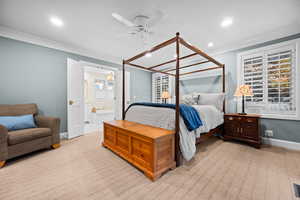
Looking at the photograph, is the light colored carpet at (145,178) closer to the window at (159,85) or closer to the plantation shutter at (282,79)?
the plantation shutter at (282,79)

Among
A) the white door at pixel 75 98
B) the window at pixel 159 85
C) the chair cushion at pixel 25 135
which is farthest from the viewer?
the window at pixel 159 85

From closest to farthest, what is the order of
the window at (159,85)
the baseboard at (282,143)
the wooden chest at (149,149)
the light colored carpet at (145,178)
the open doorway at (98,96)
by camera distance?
1. the light colored carpet at (145,178)
2. the wooden chest at (149,149)
3. the baseboard at (282,143)
4. the window at (159,85)
5. the open doorway at (98,96)

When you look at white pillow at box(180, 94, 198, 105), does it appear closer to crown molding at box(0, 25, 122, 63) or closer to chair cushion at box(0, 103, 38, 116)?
crown molding at box(0, 25, 122, 63)

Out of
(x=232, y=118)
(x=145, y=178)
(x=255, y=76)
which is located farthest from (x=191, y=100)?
(x=145, y=178)

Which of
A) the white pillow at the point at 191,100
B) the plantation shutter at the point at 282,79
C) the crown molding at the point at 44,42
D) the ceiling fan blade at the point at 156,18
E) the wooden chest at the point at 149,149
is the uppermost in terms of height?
the ceiling fan blade at the point at 156,18

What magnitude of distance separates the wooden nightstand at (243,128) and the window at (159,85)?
8.41ft

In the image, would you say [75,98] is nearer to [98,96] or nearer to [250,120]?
[98,96]

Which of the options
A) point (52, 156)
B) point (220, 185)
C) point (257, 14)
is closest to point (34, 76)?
point (52, 156)

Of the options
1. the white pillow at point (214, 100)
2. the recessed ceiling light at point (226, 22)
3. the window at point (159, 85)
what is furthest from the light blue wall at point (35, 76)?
the white pillow at point (214, 100)

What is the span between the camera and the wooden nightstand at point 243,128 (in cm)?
252

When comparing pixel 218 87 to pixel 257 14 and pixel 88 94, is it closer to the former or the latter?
pixel 257 14

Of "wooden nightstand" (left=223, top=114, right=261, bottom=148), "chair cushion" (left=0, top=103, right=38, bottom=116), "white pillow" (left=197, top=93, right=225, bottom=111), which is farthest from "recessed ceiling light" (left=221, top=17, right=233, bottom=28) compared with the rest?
"chair cushion" (left=0, top=103, right=38, bottom=116)

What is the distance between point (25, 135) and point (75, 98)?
A: 4.70ft

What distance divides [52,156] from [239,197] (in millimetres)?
2915
